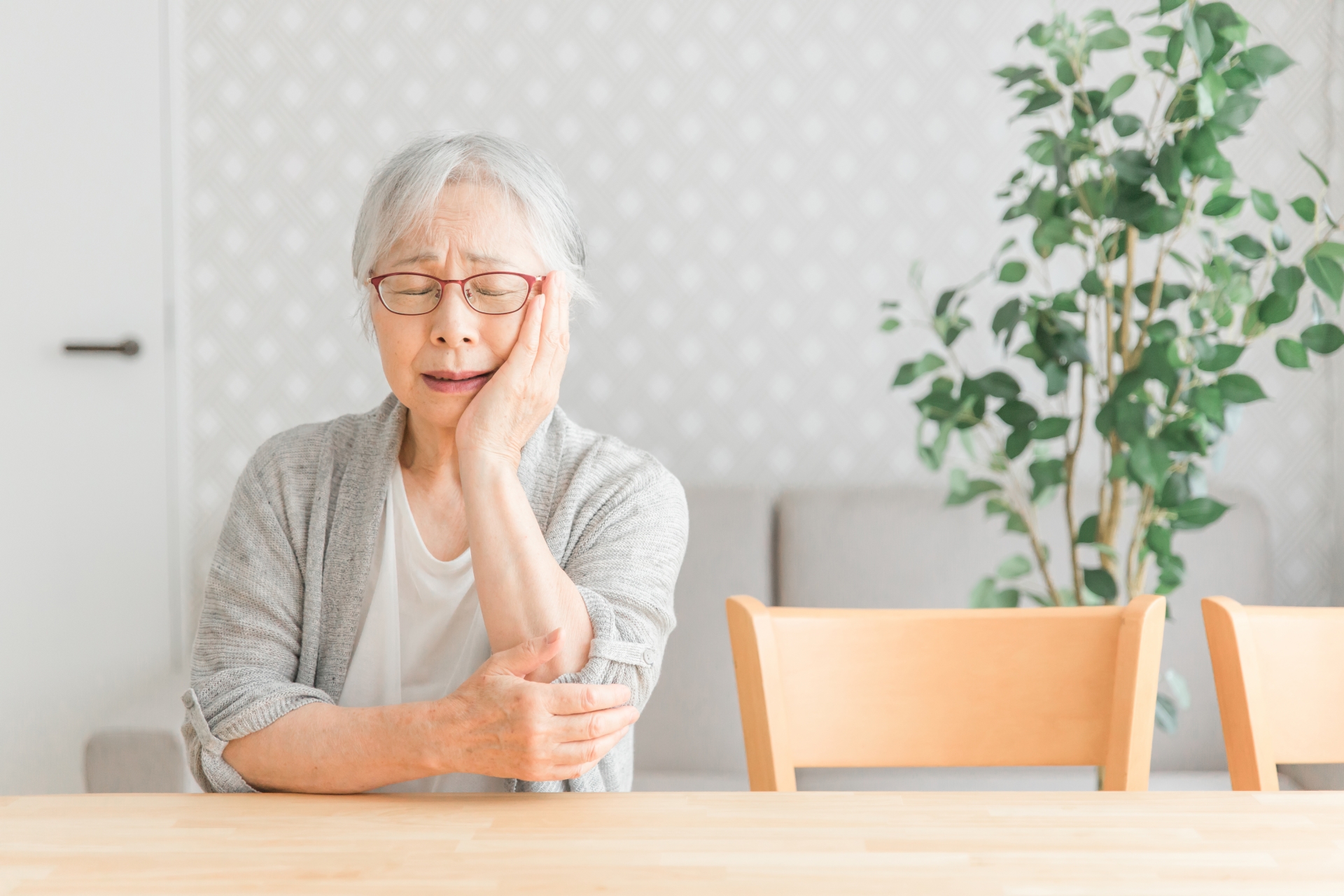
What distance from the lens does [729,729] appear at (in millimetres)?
1737

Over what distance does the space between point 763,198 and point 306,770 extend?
144 cm

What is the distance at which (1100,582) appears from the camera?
1425 mm

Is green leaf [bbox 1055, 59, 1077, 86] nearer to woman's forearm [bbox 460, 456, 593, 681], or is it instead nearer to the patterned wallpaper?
the patterned wallpaper

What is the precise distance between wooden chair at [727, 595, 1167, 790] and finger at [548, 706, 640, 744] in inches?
6.9

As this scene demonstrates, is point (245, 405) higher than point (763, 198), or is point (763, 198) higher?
point (763, 198)

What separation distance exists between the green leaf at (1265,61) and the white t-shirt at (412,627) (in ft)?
3.73

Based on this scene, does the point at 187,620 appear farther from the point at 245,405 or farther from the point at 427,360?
the point at 427,360

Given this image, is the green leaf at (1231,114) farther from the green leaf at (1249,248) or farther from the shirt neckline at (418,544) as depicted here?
Result: the shirt neckline at (418,544)

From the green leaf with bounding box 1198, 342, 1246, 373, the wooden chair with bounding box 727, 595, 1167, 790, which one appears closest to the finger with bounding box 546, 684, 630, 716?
the wooden chair with bounding box 727, 595, 1167, 790

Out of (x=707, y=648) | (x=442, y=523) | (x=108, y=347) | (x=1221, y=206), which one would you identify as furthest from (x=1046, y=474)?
(x=108, y=347)

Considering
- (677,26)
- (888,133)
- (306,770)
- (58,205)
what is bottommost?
(306,770)

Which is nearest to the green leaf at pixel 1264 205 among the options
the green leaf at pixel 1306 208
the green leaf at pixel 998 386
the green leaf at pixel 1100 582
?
the green leaf at pixel 1306 208

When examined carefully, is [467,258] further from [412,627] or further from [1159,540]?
[1159,540]

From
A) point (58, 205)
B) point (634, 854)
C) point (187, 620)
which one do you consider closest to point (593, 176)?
point (58, 205)
